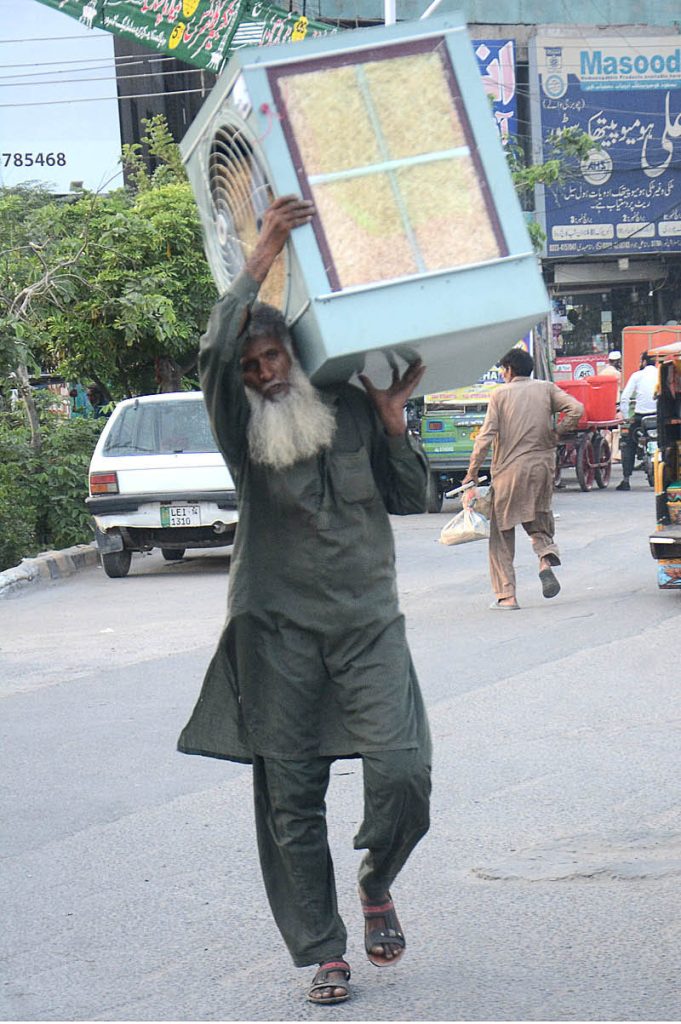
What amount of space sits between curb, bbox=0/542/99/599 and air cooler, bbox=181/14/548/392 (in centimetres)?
976

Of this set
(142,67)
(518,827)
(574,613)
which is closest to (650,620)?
(574,613)

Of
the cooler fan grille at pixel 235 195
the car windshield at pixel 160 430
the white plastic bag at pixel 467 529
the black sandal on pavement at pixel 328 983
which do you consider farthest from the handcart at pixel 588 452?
the black sandal on pavement at pixel 328 983

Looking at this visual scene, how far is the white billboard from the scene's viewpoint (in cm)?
3120

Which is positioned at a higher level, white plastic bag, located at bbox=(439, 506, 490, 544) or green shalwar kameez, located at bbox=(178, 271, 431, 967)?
green shalwar kameez, located at bbox=(178, 271, 431, 967)

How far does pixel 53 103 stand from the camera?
3133 centimetres

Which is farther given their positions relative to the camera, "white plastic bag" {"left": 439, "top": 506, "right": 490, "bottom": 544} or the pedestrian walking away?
"white plastic bag" {"left": 439, "top": 506, "right": 490, "bottom": 544}

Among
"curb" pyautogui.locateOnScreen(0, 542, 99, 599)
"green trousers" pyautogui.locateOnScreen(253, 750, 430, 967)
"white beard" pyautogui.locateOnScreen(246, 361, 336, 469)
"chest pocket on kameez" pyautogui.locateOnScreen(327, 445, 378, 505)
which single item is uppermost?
"white beard" pyautogui.locateOnScreen(246, 361, 336, 469)

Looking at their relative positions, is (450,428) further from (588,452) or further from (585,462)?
(588,452)

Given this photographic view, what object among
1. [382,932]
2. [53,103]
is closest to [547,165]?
[53,103]

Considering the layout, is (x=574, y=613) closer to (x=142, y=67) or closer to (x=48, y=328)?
(x=48, y=328)

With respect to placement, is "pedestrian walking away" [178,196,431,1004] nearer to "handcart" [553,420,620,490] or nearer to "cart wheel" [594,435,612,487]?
"handcart" [553,420,620,490]

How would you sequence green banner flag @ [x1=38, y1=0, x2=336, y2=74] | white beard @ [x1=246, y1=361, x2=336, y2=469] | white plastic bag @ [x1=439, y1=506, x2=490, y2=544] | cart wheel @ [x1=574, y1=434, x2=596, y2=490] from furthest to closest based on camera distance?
cart wheel @ [x1=574, y1=434, x2=596, y2=490] < green banner flag @ [x1=38, y1=0, x2=336, y2=74] < white plastic bag @ [x1=439, y1=506, x2=490, y2=544] < white beard @ [x1=246, y1=361, x2=336, y2=469]

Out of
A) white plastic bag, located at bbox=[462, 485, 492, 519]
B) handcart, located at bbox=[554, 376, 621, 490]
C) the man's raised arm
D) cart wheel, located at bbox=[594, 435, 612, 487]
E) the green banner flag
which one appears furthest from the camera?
cart wheel, located at bbox=[594, 435, 612, 487]

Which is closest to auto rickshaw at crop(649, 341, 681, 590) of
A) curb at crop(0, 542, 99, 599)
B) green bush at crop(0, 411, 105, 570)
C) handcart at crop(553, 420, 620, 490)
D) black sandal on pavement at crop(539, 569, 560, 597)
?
black sandal on pavement at crop(539, 569, 560, 597)
